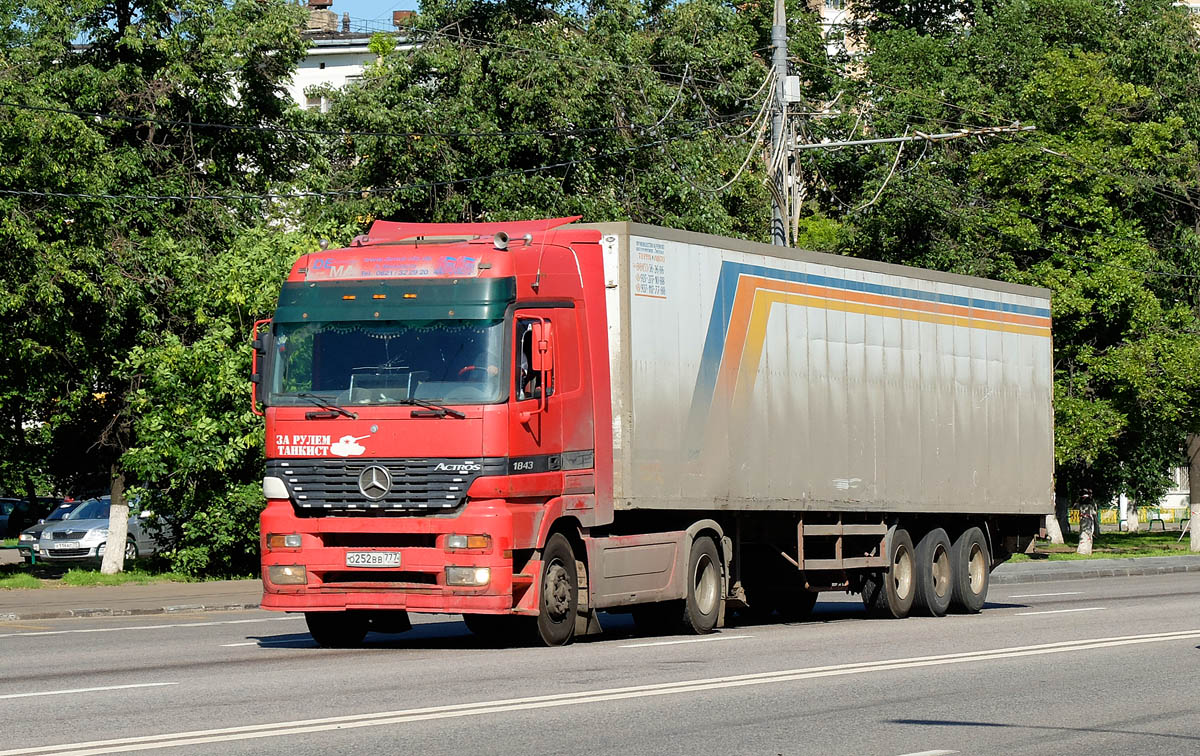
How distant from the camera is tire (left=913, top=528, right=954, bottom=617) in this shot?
21.3 metres

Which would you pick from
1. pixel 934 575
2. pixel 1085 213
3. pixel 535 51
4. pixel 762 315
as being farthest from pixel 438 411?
pixel 1085 213

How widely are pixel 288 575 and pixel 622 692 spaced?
4.70 metres

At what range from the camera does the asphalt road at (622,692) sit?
9.49m

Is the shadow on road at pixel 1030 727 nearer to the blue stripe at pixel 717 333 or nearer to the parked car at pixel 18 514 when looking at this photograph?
the blue stripe at pixel 717 333

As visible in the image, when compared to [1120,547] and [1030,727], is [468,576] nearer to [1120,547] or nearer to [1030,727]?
[1030,727]

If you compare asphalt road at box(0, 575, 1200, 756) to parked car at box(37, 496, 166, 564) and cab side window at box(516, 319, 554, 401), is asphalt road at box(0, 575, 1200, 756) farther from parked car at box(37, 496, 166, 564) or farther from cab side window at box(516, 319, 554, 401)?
parked car at box(37, 496, 166, 564)

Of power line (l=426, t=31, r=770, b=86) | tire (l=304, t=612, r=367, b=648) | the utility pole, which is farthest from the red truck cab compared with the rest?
power line (l=426, t=31, r=770, b=86)

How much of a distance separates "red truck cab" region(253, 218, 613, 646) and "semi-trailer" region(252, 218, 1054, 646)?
0.07 feet

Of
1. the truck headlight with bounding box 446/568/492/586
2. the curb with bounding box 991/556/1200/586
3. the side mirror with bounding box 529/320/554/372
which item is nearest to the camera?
the truck headlight with bounding box 446/568/492/586

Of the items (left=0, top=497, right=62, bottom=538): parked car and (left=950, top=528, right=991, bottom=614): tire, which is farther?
(left=0, top=497, right=62, bottom=538): parked car

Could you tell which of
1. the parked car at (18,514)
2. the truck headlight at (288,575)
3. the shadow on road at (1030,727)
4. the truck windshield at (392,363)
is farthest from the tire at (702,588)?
the parked car at (18,514)

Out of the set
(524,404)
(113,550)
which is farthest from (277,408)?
(113,550)

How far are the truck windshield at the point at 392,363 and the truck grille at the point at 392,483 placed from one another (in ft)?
1.71

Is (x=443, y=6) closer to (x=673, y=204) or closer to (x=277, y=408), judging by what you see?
(x=673, y=204)
